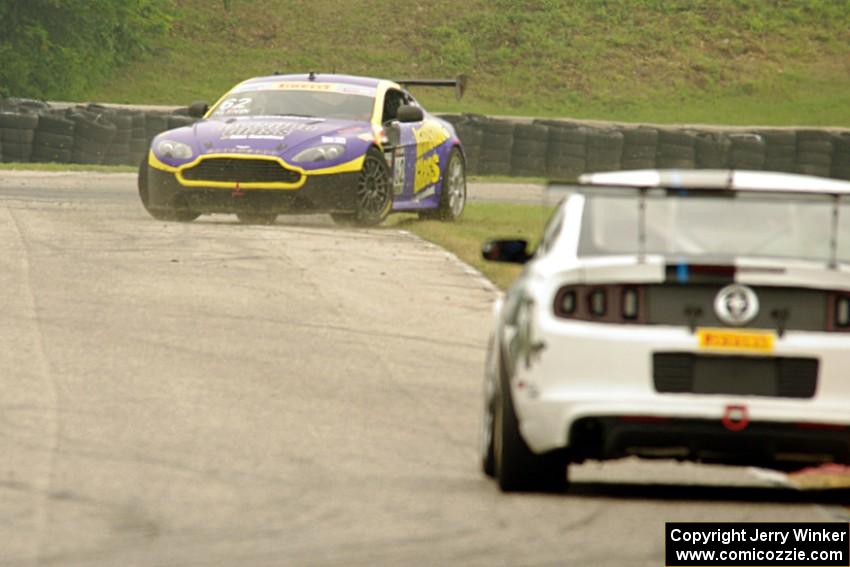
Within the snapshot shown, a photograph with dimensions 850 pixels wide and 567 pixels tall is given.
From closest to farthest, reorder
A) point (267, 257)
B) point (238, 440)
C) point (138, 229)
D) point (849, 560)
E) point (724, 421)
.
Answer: point (849, 560) < point (724, 421) < point (238, 440) < point (267, 257) < point (138, 229)

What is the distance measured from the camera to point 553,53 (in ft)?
211

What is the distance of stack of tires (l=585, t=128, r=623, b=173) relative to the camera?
125 feet

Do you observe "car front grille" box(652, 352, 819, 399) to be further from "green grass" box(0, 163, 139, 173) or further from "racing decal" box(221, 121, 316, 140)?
"green grass" box(0, 163, 139, 173)

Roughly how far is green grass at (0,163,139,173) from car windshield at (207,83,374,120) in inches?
475

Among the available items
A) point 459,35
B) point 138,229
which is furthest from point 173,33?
point 138,229

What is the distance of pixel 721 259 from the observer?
802 cm

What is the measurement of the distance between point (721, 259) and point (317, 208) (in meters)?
12.6

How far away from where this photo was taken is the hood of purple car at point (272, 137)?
2036 cm

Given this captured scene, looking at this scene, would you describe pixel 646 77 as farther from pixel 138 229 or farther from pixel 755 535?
pixel 755 535

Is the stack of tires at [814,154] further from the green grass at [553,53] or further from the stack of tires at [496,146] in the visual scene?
the green grass at [553,53]

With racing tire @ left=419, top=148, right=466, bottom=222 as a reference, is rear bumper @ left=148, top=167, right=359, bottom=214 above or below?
above

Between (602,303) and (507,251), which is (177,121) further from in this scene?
(602,303)

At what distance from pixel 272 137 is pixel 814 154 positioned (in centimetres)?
1956

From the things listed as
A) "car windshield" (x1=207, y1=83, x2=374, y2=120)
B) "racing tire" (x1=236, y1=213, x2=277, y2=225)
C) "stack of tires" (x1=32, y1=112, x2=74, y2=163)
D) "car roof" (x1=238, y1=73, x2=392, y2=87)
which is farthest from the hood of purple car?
"stack of tires" (x1=32, y1=112, x2=74, y2=163)
